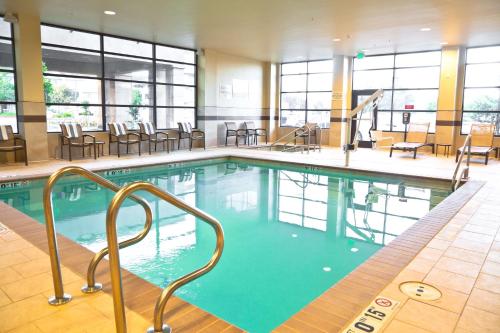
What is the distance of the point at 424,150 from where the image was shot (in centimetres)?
1138

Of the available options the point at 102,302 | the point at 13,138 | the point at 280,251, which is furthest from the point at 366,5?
the point at 13,138

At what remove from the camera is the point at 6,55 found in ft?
26.0

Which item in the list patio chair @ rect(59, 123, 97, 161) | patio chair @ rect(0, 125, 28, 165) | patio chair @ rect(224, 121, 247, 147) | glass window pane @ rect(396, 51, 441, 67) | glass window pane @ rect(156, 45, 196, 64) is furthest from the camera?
patio chair @ rect(224, 121, 247, 147)

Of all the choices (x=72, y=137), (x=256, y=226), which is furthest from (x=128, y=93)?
(x=256, y=226)

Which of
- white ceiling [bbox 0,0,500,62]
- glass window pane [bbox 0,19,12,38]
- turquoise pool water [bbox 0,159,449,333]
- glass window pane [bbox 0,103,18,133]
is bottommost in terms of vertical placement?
turquoise pool water [bbox 0,159,449,333]

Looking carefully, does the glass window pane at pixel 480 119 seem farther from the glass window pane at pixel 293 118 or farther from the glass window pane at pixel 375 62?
the glass window pane at pixel 293 118

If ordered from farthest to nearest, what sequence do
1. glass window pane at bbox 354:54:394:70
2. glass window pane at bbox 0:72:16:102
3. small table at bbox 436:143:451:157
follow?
1. glass window pane at bbox 354:54:394:70
2. small table at bbox 436:143:451:157
3. glass window pane at bbox 0:72:16:102

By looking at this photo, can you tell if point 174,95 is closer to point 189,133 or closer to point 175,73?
point 175,73

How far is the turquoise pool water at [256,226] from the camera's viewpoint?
3.04 m

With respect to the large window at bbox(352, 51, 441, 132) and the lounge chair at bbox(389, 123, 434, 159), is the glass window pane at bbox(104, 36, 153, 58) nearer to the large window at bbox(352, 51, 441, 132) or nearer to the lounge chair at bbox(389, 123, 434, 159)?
the large window at bbox(352, 51, 441, 132)

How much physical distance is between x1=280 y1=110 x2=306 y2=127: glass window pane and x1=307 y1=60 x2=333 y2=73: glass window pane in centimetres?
152

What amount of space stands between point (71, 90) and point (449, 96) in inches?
385

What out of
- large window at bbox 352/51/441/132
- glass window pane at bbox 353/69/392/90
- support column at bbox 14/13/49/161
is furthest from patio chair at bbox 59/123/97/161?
large window at bbox 352/51/441/132

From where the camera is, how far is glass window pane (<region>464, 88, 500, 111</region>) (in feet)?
34.1
